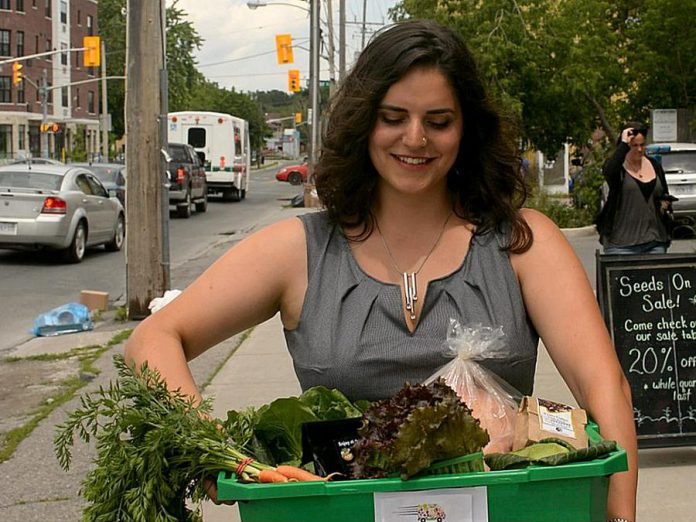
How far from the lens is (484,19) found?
63.7 ft

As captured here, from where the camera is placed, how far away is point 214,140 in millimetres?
36281

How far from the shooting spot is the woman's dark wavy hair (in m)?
2.47

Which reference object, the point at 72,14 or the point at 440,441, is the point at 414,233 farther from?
the point at 72,14

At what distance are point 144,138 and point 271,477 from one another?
9374mm

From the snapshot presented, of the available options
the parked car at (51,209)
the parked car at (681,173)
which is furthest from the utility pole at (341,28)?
the parked car at (51,209)

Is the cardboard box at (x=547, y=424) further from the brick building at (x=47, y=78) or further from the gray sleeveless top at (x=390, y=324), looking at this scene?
the brick building at (x=47, y=78)

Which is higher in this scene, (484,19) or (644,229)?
(484,19)

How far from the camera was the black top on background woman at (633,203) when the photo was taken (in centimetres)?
929

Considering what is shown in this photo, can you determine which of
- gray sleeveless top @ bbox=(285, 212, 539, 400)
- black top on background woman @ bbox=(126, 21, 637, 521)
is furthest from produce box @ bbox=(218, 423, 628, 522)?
gray sleeveless top @ bbox=(285, 212, 539, 400)

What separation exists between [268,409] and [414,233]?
0.63m

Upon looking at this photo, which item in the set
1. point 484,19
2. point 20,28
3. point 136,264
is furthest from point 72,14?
point 136,264

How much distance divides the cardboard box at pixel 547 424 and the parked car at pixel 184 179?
2534cm

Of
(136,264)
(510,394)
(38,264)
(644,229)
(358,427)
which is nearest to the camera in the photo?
(358,427)

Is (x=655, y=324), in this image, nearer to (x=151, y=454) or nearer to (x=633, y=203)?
(x=633, y=203)
